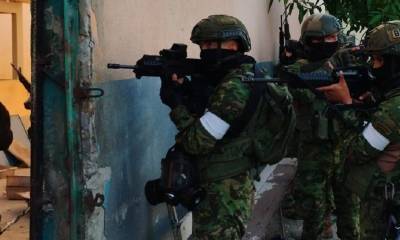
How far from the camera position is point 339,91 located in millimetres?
3414

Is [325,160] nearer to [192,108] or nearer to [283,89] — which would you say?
[283,89]

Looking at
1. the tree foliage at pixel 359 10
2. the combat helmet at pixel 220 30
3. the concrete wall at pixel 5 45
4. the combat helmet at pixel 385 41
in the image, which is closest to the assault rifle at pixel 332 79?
the combat helmet at pixel 385 41

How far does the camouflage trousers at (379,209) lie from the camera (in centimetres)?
326

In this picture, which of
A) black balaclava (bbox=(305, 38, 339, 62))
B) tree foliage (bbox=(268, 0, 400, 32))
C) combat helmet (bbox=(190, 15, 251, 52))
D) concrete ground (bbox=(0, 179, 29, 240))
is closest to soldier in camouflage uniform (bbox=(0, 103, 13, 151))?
concrete ground (bbox=(0, 179, 29, 240))

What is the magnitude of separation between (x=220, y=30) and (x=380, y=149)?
1018 millimetres

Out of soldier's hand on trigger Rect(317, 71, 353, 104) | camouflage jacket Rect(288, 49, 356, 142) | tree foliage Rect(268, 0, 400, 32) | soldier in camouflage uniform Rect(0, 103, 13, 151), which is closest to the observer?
soldier's hand on trigger Rect(317, 71, 353, 104)

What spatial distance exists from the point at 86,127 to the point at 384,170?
157cm

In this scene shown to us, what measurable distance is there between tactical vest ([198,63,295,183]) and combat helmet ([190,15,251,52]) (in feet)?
0.90

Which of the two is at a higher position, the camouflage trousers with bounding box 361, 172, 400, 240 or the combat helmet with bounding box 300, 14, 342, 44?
the combat helmet with bounding box 300, 14, 342, 44

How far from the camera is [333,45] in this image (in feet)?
15.2

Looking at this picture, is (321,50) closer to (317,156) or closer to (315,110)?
(315,110)

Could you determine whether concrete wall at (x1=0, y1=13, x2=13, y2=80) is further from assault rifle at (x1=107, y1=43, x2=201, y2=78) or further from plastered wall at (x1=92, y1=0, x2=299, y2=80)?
assault rifle at (x1=107, y1=43, x2=201, y2=78)

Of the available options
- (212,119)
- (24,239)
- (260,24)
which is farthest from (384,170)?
(260,24)

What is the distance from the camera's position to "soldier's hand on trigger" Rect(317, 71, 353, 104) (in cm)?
341
